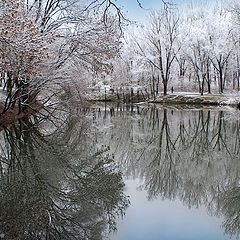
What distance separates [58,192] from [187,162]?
4724 mm

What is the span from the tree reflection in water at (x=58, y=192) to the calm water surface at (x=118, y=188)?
15mm

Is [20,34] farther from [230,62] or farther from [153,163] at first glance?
[230,62]

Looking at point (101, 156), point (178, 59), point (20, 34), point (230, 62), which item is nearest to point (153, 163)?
point (101, 156)

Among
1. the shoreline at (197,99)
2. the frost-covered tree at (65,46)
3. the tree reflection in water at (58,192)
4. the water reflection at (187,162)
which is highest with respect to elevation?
the frost-covered tree at (65,46)

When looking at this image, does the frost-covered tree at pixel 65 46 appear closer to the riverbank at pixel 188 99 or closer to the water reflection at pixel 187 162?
the water reflection at pixel 187 162

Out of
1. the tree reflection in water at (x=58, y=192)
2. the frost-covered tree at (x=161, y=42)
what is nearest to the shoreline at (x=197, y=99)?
the frost-covered tree at (x=161, y=42)

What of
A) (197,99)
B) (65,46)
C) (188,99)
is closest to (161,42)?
(188,99)

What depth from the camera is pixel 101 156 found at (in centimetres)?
1209

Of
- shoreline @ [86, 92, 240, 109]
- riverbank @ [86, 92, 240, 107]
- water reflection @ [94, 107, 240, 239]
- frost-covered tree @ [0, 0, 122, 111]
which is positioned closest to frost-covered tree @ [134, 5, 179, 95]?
shoreline @ [86, 92, 240, 109]

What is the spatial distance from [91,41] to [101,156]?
10706mm

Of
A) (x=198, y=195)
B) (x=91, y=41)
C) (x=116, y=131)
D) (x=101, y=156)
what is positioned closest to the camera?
(x=198, y=195)

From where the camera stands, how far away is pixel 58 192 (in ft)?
25.6

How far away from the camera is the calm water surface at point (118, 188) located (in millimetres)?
5961

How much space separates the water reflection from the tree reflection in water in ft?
2.73
